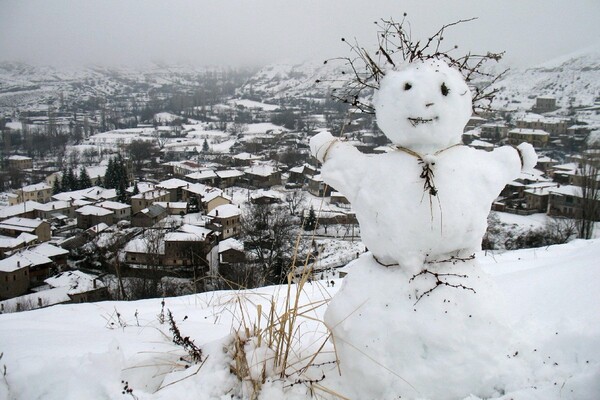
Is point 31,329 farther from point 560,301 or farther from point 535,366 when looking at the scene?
point 560,301

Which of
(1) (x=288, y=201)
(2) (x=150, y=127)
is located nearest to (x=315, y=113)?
(2) (x=150, y=127)

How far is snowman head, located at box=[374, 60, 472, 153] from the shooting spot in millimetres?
1585

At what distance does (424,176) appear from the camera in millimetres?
1562

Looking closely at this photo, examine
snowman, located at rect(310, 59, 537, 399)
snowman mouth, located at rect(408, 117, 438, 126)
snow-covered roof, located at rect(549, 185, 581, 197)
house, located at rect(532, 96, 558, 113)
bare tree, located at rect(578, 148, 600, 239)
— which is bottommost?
snow-covered roof, located at rect(549, 185, 581, 197)

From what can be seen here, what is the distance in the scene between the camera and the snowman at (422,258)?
1.45 metres

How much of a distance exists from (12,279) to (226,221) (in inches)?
358

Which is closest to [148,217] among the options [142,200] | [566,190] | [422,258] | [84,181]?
[142,200]

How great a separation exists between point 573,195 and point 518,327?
21.3 m

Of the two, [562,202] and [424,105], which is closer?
[424,105]

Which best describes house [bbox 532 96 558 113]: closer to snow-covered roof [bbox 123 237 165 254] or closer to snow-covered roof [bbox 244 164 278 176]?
snow-covered roof [bbox 244 164 278 176]

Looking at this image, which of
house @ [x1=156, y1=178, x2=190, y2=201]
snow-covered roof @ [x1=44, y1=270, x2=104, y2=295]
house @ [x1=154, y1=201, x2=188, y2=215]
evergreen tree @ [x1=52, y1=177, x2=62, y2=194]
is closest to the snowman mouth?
snow-covered roof @ [x1=44, y1=270, x2=104, y2=295]

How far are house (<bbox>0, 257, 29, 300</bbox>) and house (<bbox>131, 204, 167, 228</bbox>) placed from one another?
25.9 feet

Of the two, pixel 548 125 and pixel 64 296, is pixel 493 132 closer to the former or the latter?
pixel 548 125

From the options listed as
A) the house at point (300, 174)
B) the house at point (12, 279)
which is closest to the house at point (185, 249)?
the house at point (12, 279)
